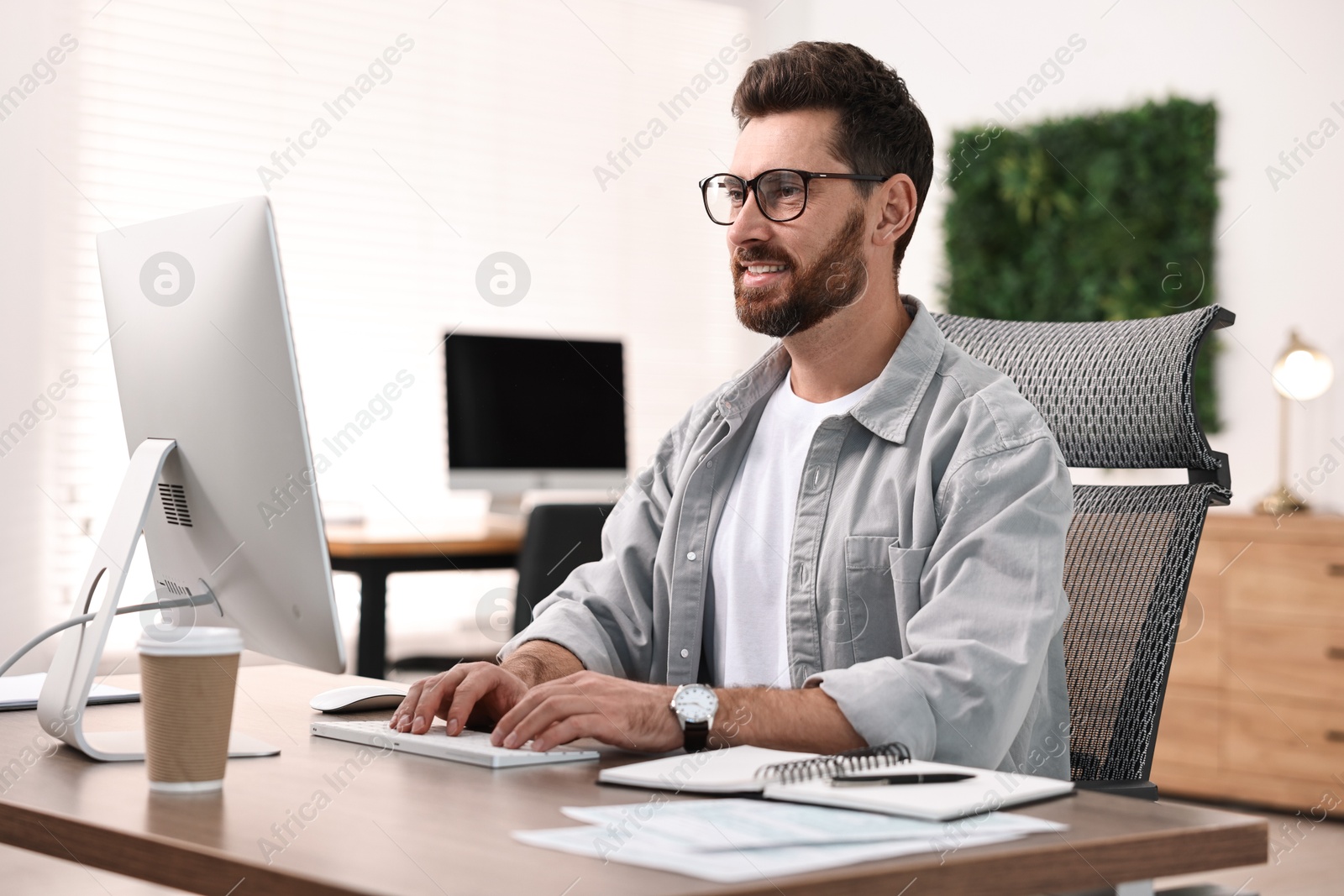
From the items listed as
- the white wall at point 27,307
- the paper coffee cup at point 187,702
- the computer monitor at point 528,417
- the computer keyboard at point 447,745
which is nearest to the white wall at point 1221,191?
the white wall at point 27,307

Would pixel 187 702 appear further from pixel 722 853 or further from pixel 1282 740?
pixel 1282 740

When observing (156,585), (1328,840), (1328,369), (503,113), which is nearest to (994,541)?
(156,585)

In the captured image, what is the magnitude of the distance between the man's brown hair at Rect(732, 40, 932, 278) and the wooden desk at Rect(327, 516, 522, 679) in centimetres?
195

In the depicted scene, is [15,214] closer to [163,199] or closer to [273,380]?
[163,199]

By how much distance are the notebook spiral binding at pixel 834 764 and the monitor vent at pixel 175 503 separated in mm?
618

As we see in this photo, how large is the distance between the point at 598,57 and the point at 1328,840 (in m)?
3.80

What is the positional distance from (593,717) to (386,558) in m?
2.37

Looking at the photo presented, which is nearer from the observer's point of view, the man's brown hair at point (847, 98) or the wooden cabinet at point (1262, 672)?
the man's brown hair at point (847, 98)

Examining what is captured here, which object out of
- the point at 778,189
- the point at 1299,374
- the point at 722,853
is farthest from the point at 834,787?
the point at 1299,374

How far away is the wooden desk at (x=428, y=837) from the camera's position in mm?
783

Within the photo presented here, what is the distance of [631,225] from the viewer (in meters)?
5.63

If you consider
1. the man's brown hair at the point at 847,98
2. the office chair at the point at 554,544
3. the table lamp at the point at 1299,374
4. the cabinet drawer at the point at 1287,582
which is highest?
the man's brown hair at the point at 847,98

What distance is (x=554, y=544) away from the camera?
339 cm

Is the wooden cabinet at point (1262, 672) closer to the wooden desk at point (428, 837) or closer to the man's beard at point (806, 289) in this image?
the man's beard at point (806, 289)
